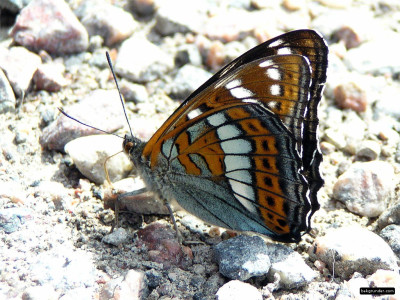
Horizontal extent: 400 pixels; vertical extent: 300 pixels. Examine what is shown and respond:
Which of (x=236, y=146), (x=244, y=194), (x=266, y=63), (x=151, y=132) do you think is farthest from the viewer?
(x=151, y=132)

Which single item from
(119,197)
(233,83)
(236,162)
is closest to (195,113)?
(233,83)

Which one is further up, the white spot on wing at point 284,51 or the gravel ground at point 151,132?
the white spot on wing at point 284,51

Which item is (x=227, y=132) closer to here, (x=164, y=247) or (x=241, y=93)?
(x=241, y=93)

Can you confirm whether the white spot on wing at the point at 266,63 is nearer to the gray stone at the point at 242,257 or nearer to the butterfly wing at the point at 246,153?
the butterfly wing at the point at 246,153

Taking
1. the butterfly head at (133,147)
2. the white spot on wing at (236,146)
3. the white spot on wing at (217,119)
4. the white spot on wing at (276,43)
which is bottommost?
the butterfly head at (133,147)

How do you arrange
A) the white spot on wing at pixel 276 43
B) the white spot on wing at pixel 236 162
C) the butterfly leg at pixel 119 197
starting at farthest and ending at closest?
the butterfly leg at pixel 119 197
the white spot on wing at pixel 236 162
the white spot on wing at pixel 276 43

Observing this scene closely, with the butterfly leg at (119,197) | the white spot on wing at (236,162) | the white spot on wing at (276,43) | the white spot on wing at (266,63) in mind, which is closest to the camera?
the white spot on wing at (266,63)

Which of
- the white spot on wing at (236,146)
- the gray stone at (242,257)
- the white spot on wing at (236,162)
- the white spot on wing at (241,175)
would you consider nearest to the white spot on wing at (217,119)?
the white spot on wing at (236,146)
